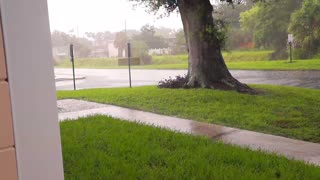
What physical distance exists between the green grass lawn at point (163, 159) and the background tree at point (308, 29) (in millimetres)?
17302

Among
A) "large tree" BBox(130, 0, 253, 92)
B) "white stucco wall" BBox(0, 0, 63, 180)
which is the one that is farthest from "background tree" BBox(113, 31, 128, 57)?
"white stucco wall" BBox(0, 0, 63, 180)

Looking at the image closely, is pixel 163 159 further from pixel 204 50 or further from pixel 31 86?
pixel 204 50

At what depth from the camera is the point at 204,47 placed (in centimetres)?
945

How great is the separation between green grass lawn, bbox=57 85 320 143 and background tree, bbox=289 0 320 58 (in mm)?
11392

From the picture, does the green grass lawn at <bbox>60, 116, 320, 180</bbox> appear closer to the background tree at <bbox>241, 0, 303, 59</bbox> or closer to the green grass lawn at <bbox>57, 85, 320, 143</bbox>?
the green grass lawn at <bbox>57, 85, 320, 143</bbox>

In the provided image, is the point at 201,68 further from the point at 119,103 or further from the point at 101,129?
the point at 101,129

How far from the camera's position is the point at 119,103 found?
8133 mm

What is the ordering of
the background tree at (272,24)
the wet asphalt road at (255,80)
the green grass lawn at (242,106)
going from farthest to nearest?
the background tree at (272,24)
the wet asphalt road at (255,80)
the green grass lawn at (242,106)

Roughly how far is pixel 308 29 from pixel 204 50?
1257 cm

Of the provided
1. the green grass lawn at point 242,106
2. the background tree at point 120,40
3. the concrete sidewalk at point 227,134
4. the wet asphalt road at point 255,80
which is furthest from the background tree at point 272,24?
the concrete sidewalk at point 227,134

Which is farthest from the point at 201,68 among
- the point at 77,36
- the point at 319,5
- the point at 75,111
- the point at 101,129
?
the point at 77,36

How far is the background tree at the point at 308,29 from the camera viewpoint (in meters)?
19.4

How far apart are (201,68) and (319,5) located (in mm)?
12740

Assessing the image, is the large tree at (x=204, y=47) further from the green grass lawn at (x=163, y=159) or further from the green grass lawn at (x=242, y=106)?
the green grass lawn at (x=163, y=159)
